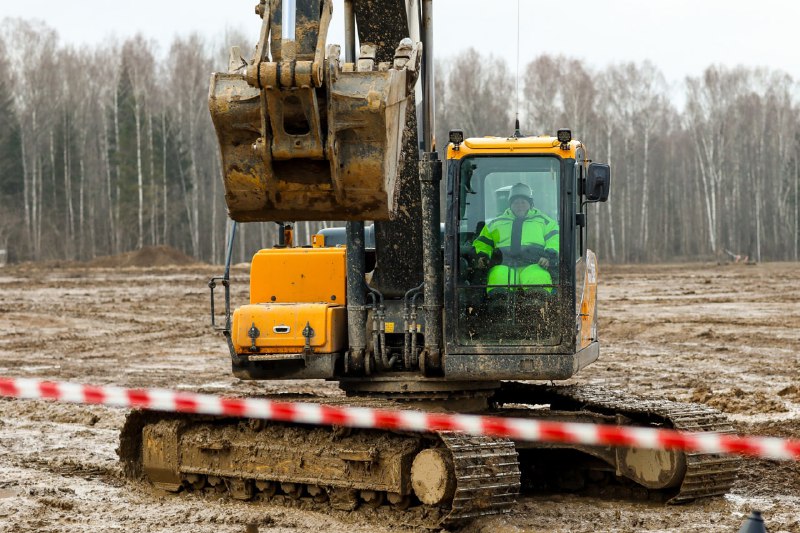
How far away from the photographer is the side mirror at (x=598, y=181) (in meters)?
8.41

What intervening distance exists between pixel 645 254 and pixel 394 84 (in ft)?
191

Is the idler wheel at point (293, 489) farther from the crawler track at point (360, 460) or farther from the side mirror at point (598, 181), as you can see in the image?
the side mirror at point (598, 181)

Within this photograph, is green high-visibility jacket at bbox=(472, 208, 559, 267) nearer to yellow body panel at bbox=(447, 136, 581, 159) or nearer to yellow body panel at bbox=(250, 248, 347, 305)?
yellow body panel at bbox=(447, 136, 581, 159)

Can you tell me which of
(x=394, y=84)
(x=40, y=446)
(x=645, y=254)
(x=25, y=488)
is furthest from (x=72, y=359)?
(x=645, y=254)

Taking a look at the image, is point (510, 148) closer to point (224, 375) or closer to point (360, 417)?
point (360, 417)

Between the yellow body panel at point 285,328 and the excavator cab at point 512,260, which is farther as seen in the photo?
the yellow body panel at point 285,328

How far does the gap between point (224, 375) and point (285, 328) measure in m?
9.20

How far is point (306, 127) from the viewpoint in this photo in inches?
260

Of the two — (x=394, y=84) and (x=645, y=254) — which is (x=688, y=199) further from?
(x=394, y=84)

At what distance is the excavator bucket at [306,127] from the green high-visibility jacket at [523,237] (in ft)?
6.05

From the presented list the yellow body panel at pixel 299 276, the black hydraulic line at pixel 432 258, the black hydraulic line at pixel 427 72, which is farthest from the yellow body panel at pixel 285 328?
A: the black hydraulic line at pixel 427 72

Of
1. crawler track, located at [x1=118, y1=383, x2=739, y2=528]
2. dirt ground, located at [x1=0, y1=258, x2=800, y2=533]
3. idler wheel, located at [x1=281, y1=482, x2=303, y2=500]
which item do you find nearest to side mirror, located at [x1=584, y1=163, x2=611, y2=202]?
crawler track, located at [x1=118, y1=383, x2=739, y2=528]

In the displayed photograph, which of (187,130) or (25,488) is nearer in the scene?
(25,488)

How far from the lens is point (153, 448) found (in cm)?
956
